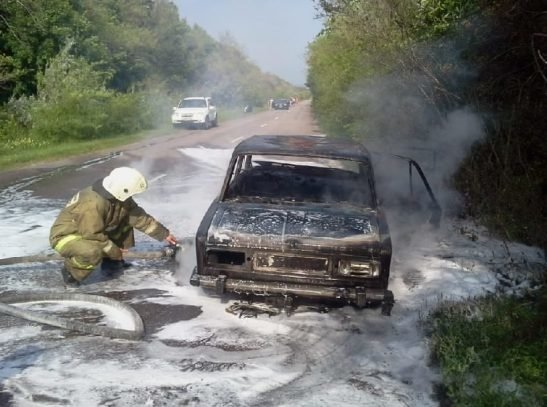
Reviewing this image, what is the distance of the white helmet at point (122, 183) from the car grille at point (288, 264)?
1.56 meters

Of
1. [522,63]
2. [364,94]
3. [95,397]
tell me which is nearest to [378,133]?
[364,94]

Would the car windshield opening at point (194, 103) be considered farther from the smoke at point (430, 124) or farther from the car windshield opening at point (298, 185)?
the car windshield opening at point (298, 185)

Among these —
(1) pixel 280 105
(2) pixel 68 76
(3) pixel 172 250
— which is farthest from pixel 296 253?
(1) pixel 280 105

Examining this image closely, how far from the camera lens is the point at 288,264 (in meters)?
4.86

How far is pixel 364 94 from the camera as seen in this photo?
1463 centimetres

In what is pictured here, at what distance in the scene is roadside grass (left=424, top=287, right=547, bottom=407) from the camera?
3.67 meters

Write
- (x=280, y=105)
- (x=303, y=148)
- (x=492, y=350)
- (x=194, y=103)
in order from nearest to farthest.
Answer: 1. (x=492, y=350)
2. (x=303, y=148)
3. (x=194, y=103)
4. (x=280, y=105)

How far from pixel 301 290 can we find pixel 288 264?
0.24 metres

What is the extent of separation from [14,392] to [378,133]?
1131 cm

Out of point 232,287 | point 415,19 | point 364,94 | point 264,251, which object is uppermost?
point 415,19

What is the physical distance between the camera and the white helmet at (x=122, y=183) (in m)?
5.61

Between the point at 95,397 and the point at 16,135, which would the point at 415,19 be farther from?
the point at 16,135

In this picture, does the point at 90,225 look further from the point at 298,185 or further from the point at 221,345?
the point at 298,185

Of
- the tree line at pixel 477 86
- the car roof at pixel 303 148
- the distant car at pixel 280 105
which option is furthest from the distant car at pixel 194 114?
the distant car at pixel 280 105
